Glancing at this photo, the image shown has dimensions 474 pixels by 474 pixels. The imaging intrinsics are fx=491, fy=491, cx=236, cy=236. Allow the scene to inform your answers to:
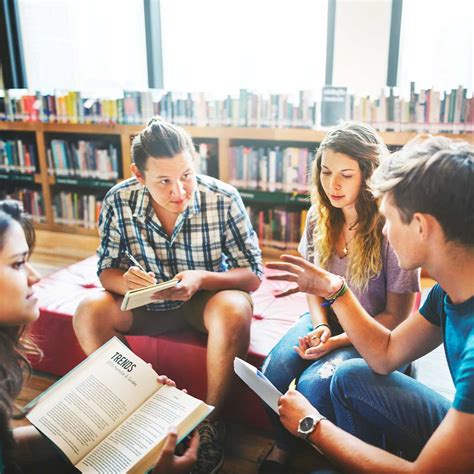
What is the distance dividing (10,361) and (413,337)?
0.97 m

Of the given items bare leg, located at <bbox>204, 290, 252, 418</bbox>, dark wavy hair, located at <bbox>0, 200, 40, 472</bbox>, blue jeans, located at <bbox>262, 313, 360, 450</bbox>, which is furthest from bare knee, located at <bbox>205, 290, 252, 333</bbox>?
dark wavy hair, located at <bbox>0, 200, 40, 472</bbox>

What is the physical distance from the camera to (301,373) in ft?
4.96

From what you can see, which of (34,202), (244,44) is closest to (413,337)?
(244,44)

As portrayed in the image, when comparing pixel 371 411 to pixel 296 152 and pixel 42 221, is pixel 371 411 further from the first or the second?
pixel 42 221

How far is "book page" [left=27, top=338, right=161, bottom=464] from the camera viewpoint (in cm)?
120

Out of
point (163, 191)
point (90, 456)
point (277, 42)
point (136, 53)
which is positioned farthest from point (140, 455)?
point (136, 53)

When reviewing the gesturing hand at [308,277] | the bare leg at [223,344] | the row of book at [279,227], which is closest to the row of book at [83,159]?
the row of book at [279,227]

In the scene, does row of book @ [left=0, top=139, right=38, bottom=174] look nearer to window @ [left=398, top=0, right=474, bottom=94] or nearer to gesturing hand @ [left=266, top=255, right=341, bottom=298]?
window @ [left=398, top=0, right=474, bottom=94]

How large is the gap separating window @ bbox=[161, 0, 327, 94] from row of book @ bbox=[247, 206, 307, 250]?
877 millimetres

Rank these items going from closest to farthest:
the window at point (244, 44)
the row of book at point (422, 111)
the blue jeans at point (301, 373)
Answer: the blue jeans at point (301, 373) < the row of book at point (422, 111) < the window at point (244, 44)

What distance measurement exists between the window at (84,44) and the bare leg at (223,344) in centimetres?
296

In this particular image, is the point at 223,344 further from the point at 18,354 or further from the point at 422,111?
the point at 422,111

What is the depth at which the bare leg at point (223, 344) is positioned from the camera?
62.3 inches

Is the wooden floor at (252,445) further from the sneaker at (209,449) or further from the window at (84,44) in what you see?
the window at (84,44)
